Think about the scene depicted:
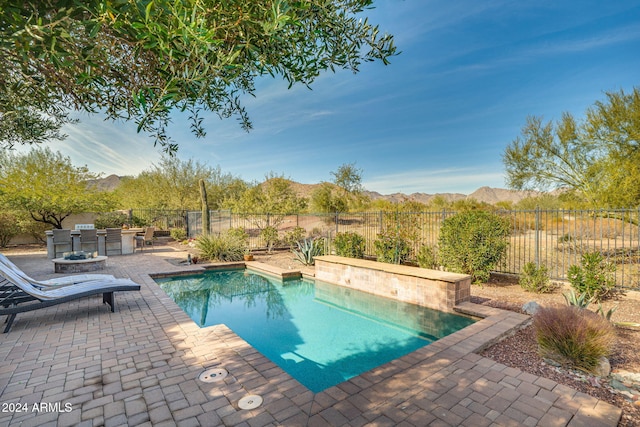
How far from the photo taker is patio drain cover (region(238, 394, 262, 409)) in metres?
2.45

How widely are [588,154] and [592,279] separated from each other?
7.56 m

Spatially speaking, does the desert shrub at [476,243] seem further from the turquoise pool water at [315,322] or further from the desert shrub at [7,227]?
the desert shrub at [7,227]

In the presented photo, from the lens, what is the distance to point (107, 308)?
5293 millimetres

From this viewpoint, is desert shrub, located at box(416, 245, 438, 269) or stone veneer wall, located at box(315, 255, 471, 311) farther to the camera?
desert shrub, located at box(416, 245, 438, 269)

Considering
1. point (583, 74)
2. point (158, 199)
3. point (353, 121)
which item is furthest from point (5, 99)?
point (158, 199)

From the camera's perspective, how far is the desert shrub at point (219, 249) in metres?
11.0

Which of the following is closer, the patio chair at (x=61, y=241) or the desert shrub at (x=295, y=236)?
the patio chair at (x=61, y=241)

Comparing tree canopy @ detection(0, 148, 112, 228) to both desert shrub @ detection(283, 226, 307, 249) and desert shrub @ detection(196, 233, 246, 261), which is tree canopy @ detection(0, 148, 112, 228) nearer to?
desert shrub @ detection(196, 233, 246, 261)

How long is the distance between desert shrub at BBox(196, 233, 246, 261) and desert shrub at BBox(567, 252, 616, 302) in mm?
9619

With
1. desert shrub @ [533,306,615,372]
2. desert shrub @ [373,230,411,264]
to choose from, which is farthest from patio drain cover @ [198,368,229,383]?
desert shrub @ [373,230,411,264]

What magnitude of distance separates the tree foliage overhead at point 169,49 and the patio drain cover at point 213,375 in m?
2.24

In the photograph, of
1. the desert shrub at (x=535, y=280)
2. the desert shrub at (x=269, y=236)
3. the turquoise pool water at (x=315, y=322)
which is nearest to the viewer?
the turquoise pool water at (x=315, y=322)

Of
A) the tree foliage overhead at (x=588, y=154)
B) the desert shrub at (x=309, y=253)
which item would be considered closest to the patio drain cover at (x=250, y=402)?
the desert shrub at (x=309, y=253)

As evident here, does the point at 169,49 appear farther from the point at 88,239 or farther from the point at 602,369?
the point at 88,239
